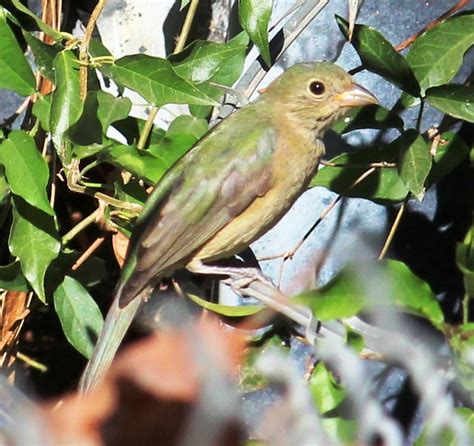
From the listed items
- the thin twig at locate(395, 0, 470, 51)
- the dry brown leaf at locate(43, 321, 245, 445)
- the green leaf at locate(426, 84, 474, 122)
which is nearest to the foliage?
the green leaf at locate(426, 84, 474, 122)

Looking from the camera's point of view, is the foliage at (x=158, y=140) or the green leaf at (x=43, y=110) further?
the green leaf at (x=43, y=110)

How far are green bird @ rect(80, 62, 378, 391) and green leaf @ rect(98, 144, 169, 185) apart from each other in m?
0.04

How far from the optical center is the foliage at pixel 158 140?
9.11 ft

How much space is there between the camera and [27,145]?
9.39ft

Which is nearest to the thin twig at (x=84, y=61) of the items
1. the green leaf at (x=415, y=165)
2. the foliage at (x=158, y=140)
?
the foliage at (x=158, y=140)

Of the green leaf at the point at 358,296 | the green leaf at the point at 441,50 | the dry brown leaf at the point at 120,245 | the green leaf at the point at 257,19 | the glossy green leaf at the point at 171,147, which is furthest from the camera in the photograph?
the dry brown leaf at the point at 120,245

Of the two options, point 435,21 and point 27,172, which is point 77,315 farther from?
point 435,21

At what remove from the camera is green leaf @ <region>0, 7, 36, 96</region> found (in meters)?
2.87

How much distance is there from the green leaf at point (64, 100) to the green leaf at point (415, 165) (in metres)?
0.93

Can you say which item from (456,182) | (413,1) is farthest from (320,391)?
(413,1)

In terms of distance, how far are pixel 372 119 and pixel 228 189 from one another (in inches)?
21.6

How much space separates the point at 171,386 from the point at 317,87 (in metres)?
2.12

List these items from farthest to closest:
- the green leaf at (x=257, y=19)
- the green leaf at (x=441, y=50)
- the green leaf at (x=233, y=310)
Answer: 1. the green leaf at (x=233, y=310)
2. the green leaf at (x=441, y=50)
3. the green leaf at (x=257, y=19)

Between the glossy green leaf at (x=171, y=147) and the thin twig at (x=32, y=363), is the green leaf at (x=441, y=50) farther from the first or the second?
the thin twig at (x=32, y=363)
